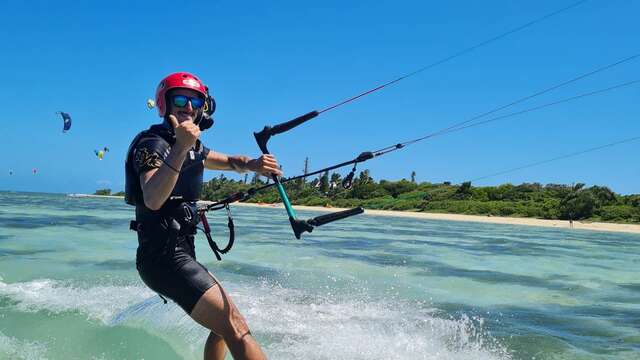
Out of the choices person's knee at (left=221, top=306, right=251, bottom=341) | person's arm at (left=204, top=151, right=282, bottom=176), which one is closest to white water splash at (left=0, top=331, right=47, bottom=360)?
person's arm at (left=204, top=151, right=282, bottom=176)

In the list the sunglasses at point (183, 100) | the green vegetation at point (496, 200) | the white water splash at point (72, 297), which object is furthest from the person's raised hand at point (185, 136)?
the green vegetation at point (496, 200)

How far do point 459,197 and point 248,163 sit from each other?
54.9 metres

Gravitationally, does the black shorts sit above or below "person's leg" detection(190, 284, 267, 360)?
above

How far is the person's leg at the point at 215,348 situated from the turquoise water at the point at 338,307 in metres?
1.51

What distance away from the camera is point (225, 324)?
3398 millimetres

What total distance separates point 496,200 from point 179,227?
53579 mm

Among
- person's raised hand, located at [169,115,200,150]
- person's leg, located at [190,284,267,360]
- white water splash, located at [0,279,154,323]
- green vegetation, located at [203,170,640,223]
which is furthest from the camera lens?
green vegetation, located at [203,170,640,223]

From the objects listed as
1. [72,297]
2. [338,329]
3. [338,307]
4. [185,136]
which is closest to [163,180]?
[185,136]

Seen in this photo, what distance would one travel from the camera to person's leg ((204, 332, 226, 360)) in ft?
12.2

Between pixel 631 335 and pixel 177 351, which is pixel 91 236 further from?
pixel 631 335

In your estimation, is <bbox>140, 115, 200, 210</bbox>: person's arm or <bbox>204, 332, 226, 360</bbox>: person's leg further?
<bbox>204, 332, 226, 360</bbox>: person's leg

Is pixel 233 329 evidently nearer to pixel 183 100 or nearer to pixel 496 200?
pixel 183 100

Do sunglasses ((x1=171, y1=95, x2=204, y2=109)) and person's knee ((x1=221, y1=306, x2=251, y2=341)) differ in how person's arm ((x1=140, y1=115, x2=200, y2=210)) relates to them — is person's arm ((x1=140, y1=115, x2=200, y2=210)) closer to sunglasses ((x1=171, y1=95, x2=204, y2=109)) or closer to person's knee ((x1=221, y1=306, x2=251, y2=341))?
sunglasses ((x1=171, y1=95, x2=204, y2=109))

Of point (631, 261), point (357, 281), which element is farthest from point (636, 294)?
point (631, 261)
